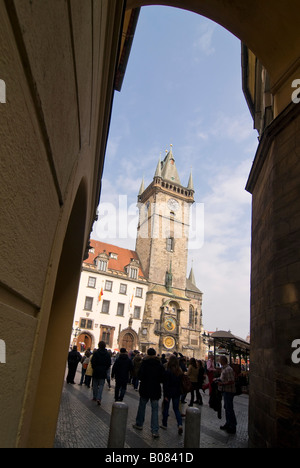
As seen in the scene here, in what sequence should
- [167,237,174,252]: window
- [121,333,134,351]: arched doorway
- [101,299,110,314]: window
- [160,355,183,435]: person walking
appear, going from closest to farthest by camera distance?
[160,355,183,435]: person walking < [101,299,110,314]: window < [121,333,134,351]: arched doorway < [167,237,174,252]: window

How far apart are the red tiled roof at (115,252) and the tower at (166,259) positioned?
5.56ft

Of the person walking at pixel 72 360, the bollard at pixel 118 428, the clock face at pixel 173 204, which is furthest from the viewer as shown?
the clock face at pixel 173 204

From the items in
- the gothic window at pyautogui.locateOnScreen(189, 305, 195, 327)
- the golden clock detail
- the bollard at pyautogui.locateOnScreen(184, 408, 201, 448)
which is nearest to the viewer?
the bollard at pyautogui.locateOnScreen(184, 408, 201, 448)

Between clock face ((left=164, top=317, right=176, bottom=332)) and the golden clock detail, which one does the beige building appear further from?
the golden clock detail

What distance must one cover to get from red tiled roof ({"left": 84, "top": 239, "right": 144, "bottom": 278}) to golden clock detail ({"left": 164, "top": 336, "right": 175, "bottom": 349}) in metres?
8.97

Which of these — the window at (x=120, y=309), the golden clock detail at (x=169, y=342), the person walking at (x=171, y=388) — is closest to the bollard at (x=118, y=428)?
the person walking at (x=171, y=388)

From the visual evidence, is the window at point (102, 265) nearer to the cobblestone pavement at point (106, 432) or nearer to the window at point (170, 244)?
the window at point (170, 244)

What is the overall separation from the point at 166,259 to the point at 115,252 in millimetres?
7626

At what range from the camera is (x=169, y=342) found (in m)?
40.9

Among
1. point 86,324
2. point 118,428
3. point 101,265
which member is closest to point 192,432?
point 118,428

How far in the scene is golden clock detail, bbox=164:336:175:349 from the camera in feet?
133

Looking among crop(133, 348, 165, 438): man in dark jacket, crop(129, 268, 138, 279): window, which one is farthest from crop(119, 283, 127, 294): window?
crop(133, 348, 165, 438): man in dark jacket

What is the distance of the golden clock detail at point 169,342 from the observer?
4044cm
